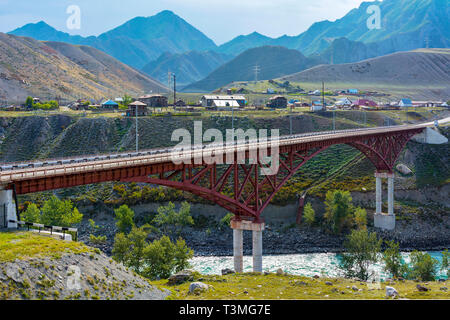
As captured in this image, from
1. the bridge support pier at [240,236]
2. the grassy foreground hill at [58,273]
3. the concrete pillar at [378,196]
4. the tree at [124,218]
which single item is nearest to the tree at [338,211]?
the concrete pillar at [378,196]

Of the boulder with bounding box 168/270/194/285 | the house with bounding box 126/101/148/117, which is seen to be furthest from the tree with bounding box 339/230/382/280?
the house with bounding box 126/101/148/117

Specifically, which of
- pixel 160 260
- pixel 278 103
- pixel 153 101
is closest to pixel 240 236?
pixel 160 260

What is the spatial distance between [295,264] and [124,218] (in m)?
25.7

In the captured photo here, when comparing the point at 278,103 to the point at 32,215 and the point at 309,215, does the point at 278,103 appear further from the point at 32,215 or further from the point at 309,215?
the point at 32,215

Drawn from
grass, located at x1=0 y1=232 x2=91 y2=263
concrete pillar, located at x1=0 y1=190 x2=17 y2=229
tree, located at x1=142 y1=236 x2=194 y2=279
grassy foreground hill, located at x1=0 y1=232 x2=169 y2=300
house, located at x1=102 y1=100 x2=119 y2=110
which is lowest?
tree, located at x1=142 y1=236 x2=194 y2=279

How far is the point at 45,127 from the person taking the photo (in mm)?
102562

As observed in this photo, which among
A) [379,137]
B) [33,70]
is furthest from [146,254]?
[33,70]

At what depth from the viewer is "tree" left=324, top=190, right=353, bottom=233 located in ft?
242

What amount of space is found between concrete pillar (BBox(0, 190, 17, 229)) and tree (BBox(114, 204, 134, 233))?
41.6 metres

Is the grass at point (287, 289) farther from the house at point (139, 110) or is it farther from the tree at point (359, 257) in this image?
the house at point (139, 110)

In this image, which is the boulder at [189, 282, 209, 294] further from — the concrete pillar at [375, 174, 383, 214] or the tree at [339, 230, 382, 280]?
the concrete pillar at [375, 174, 383, 214]
